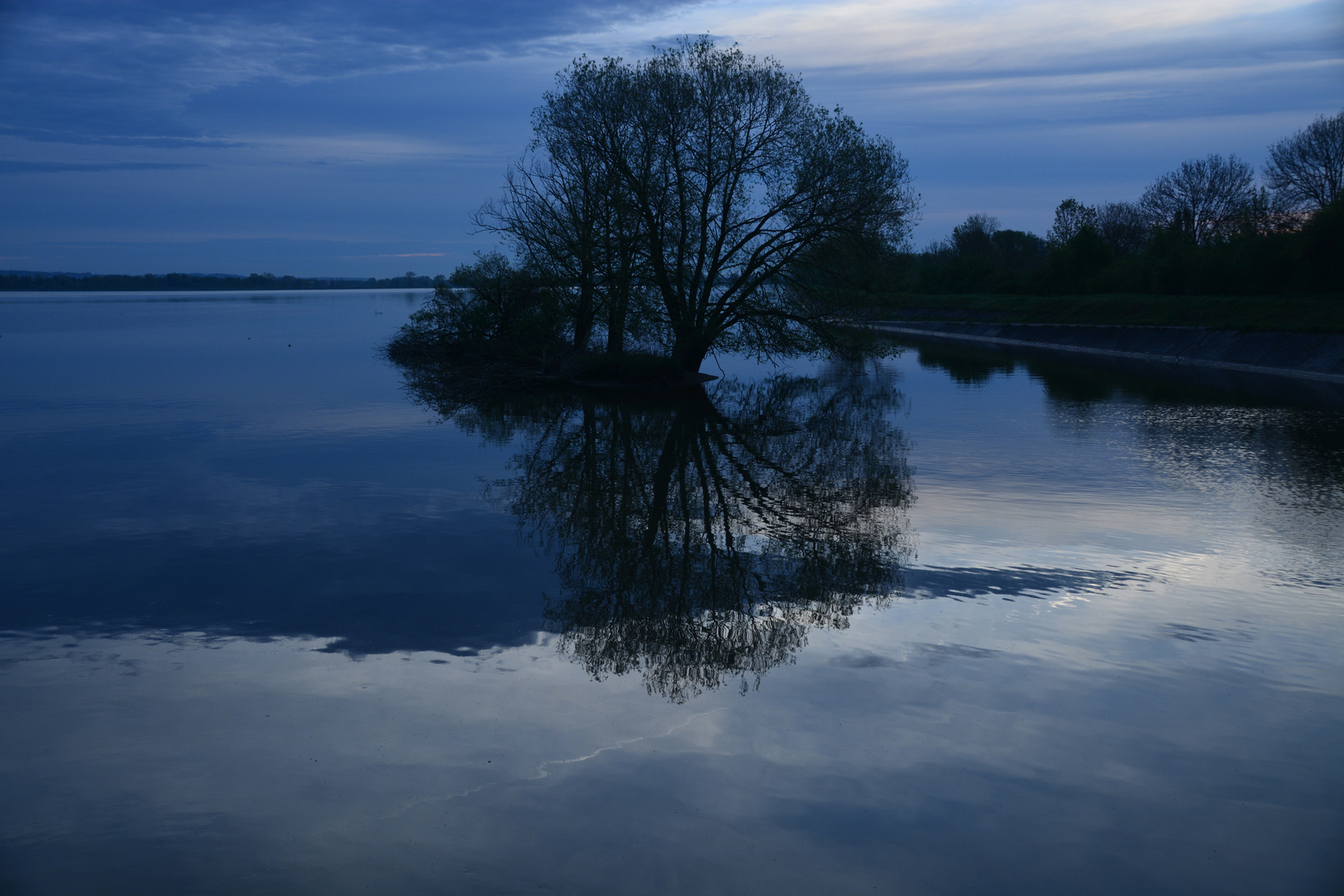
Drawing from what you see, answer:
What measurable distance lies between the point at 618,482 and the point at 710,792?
10012mm

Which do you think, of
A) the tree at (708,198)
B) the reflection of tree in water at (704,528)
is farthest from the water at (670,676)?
the tree at (708,198)

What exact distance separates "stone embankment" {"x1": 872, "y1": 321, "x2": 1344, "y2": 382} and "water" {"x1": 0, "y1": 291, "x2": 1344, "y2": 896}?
24089 mm

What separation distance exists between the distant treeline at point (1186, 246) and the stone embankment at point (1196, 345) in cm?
661

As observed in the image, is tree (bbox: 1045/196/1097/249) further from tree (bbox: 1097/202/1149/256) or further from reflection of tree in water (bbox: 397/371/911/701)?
reflection of tree in water (bbox: 397/371/911/701)

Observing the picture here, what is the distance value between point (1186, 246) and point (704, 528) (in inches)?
2381

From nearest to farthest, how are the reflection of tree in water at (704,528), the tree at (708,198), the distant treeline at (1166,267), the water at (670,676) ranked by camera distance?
the water at (670,676) → the reflection of tree in water at (704,528) → the tree at (708,198) → the distant treeline at (1166,267)

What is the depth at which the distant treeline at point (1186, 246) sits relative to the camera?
45.9m

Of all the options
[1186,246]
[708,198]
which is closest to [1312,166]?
[1186,246]

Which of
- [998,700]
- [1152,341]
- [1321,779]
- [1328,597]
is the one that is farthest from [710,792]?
[1152,341]

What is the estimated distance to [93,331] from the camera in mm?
64812

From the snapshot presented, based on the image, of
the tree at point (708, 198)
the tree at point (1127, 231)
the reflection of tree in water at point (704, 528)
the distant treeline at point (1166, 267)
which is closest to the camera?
the reflection of tree in water at point (704, 528)

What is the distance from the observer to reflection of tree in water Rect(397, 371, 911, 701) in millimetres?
8250

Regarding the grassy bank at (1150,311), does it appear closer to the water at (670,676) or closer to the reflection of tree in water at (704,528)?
the reflection of tree in water at (704,528)

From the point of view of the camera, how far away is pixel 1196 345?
4431 cm
